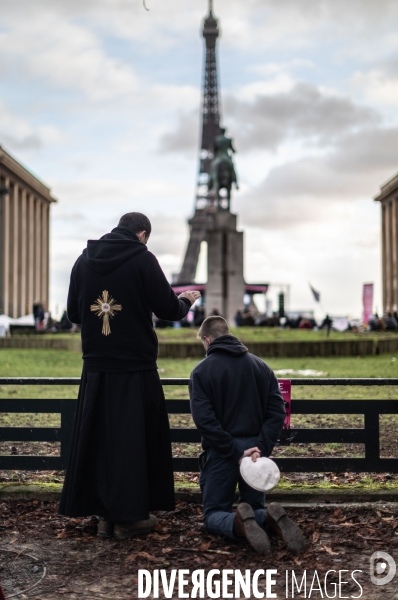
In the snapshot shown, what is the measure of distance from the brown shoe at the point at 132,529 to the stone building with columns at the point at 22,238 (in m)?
73.2

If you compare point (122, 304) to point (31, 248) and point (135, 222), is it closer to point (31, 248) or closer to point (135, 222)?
point (135, 222)

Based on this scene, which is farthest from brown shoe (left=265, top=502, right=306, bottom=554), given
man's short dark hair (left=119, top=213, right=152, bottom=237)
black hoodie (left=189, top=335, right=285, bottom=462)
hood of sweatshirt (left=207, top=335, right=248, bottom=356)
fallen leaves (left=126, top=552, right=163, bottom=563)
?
man's short dark hair (left=119, top=213, right=152, bottom=237)

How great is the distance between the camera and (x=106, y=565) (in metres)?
5.01

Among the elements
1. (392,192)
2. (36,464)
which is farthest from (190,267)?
(36,464)

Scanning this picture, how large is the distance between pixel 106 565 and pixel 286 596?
1137mm

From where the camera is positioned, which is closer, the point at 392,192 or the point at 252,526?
the point at 252,526

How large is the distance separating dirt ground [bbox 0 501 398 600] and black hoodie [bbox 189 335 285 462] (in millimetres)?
662

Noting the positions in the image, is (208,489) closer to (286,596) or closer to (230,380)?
(230,380)

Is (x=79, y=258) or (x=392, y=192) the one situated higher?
(x=392, y=192)

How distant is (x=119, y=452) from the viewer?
5.53 meters

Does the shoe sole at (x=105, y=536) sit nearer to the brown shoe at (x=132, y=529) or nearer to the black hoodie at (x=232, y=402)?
the brown shoe at (x=132, y=529)

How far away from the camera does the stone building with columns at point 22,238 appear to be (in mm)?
85562

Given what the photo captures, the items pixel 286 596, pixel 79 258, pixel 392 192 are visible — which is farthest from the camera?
pixel 392 192

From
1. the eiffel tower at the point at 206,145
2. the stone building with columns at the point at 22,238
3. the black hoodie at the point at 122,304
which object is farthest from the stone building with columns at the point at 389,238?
the black hoodie at the point at 122,304
